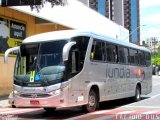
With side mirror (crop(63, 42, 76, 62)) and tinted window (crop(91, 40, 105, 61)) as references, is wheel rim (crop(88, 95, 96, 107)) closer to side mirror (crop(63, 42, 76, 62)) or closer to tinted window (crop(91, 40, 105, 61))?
tinted window (crop(91, 40, 105, 61))

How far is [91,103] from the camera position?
16.5 metres

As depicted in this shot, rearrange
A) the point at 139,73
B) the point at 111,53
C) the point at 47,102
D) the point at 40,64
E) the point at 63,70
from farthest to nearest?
the point at 139,73 < the point at 111,53 < the point at 40,64 < the point at 63,70 < the point at 47,102

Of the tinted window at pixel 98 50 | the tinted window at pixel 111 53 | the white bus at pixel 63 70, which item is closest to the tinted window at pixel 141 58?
the tinted window at pixel 111 53

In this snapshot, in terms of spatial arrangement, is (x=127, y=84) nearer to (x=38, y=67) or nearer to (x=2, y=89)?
(x=38, y=67)

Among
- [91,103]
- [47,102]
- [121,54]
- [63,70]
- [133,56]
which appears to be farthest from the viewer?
[133,56]

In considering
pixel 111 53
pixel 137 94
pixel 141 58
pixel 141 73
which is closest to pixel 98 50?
pixel 111 53

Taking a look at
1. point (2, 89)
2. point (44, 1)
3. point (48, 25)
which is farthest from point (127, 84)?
point (48, 25)

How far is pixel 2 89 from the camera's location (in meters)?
26.9

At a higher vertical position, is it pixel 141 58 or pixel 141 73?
pixel 141 58

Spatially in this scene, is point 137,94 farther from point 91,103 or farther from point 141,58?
point 91,103

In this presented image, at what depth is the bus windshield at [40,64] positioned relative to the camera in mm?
14688

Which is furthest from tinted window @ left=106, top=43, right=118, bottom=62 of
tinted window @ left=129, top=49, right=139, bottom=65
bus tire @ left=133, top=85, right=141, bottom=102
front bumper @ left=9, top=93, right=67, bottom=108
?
front bumper @ left=9, top=93, right=67, bottom=108

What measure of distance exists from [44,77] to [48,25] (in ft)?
63.1

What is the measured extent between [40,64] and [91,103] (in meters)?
2.77
